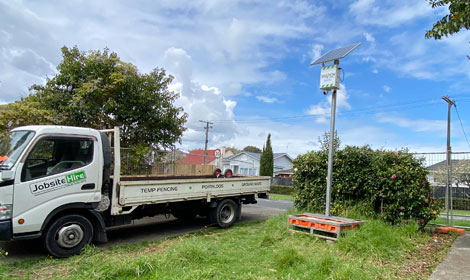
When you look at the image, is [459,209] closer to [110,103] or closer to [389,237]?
[389,237]

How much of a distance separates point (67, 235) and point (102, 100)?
292 inches

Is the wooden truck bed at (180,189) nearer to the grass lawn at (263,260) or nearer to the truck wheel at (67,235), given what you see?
the truck wheel at (67,235)

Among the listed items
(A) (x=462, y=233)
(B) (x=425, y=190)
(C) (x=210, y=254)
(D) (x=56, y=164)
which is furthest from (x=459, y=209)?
(D) (x=56, y=164)

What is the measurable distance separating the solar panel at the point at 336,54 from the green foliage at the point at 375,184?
234 centimetres

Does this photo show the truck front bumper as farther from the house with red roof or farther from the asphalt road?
the house with red roof

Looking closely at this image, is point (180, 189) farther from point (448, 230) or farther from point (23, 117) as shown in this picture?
point (23, 117)

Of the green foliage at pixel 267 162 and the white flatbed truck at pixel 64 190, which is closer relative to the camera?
the white flatbed truck at pixel 64 190

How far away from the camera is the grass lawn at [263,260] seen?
13.6ft

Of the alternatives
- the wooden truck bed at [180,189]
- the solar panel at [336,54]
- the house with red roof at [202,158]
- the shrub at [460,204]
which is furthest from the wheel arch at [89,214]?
the shrub at [460,204]

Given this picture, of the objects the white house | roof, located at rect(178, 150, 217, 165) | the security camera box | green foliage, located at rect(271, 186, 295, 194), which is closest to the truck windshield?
the security camera box

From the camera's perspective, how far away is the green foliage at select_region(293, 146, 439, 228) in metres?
6.98

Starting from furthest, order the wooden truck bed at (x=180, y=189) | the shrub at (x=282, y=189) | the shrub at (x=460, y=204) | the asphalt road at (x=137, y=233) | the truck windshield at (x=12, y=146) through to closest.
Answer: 1. the shrub at (x=282, y=189)
2. the shrub at (x=460, y=204)
3. the wooden truck bed at (x=180, y=189)
4. the asphalt road at (x=137, y=233)
5. the truck windshield at (x=12, y=146)

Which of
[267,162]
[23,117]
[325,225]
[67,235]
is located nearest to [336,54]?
[325,225]

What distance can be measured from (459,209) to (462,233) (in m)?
2.69
